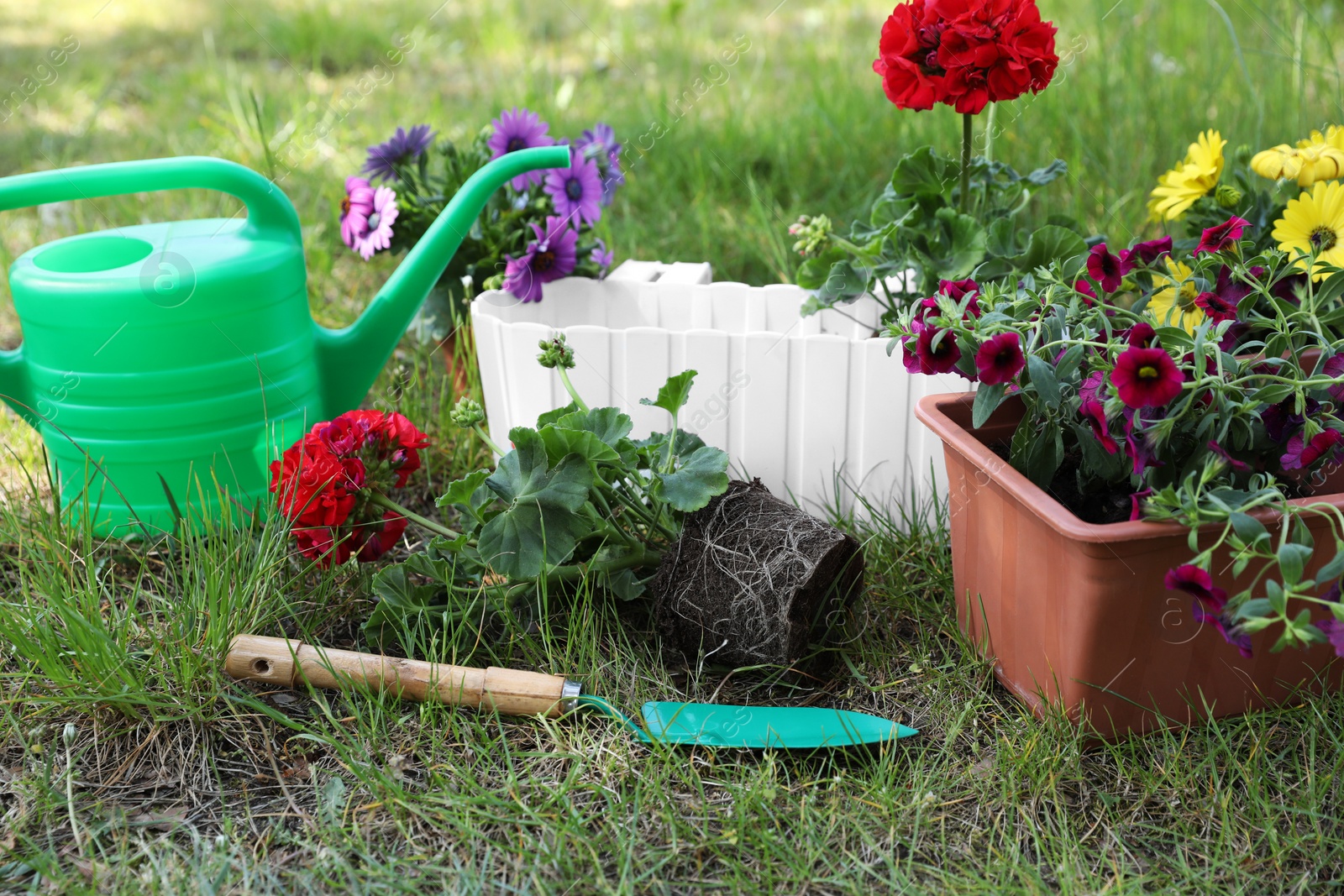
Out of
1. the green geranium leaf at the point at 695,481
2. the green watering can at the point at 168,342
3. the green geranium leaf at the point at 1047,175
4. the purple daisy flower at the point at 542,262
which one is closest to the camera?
the green geranium leaf at the point at 695,481

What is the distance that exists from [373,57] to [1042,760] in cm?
349

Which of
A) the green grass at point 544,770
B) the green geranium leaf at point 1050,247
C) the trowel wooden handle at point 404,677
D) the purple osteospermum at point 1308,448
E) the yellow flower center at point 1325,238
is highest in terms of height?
the yellow flower center at point 1325,238

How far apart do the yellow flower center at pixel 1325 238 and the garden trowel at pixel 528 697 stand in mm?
698

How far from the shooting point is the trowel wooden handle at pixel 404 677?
112cm

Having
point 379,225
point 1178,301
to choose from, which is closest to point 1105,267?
point 1178,301

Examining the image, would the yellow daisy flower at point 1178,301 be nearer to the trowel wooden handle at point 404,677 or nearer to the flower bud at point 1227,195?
the flower bud at point 1227,195

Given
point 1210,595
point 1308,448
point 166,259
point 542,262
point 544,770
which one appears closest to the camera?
point 1210,595

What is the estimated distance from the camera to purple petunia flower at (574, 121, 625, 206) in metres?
1.64

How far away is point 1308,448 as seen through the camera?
3.11 feet

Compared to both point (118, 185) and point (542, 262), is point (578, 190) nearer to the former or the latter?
point (542, 262)

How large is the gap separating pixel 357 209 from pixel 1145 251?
113cm

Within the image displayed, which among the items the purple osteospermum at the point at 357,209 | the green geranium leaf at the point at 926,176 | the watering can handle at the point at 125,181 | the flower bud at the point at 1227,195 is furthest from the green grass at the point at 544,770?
the flower bud at the point at 1227,195

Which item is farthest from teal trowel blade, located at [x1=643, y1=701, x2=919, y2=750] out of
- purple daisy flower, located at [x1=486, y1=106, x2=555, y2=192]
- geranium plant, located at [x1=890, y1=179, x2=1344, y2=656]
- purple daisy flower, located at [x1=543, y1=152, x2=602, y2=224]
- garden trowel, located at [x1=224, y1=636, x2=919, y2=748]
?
purple daisy flower, located at [x1=486, y1=106, x2=555, y2=192]

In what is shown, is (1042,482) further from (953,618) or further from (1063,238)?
(1063,238)
